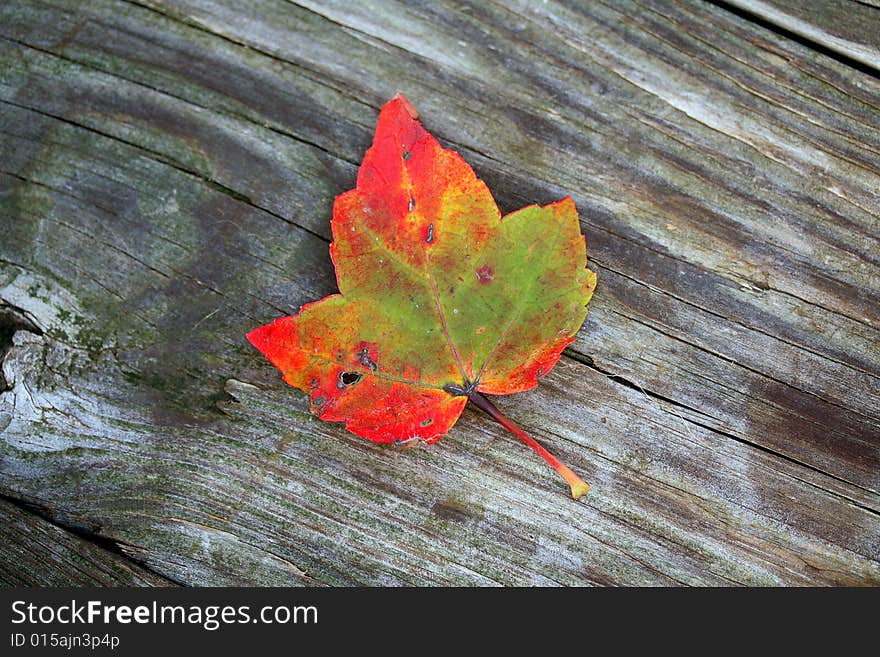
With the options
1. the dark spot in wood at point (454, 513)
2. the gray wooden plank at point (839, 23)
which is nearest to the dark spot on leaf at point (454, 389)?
the dark spot in wood at point (454, 513)

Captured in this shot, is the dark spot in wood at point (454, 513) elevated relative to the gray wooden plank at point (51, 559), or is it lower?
elevated

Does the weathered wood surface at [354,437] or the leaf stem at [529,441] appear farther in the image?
the weathered wood surface at [354,437]

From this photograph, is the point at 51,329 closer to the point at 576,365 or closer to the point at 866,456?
the point at 576,365

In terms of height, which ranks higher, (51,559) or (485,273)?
(485,273)

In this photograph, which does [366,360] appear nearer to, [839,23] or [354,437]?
[354,437]

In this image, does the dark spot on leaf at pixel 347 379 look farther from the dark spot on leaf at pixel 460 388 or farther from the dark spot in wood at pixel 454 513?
the dark spot in wood at pixel 454 513

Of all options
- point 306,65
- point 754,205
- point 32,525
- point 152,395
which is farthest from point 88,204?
point 754,205

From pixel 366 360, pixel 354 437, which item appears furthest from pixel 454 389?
pixel 354 437
